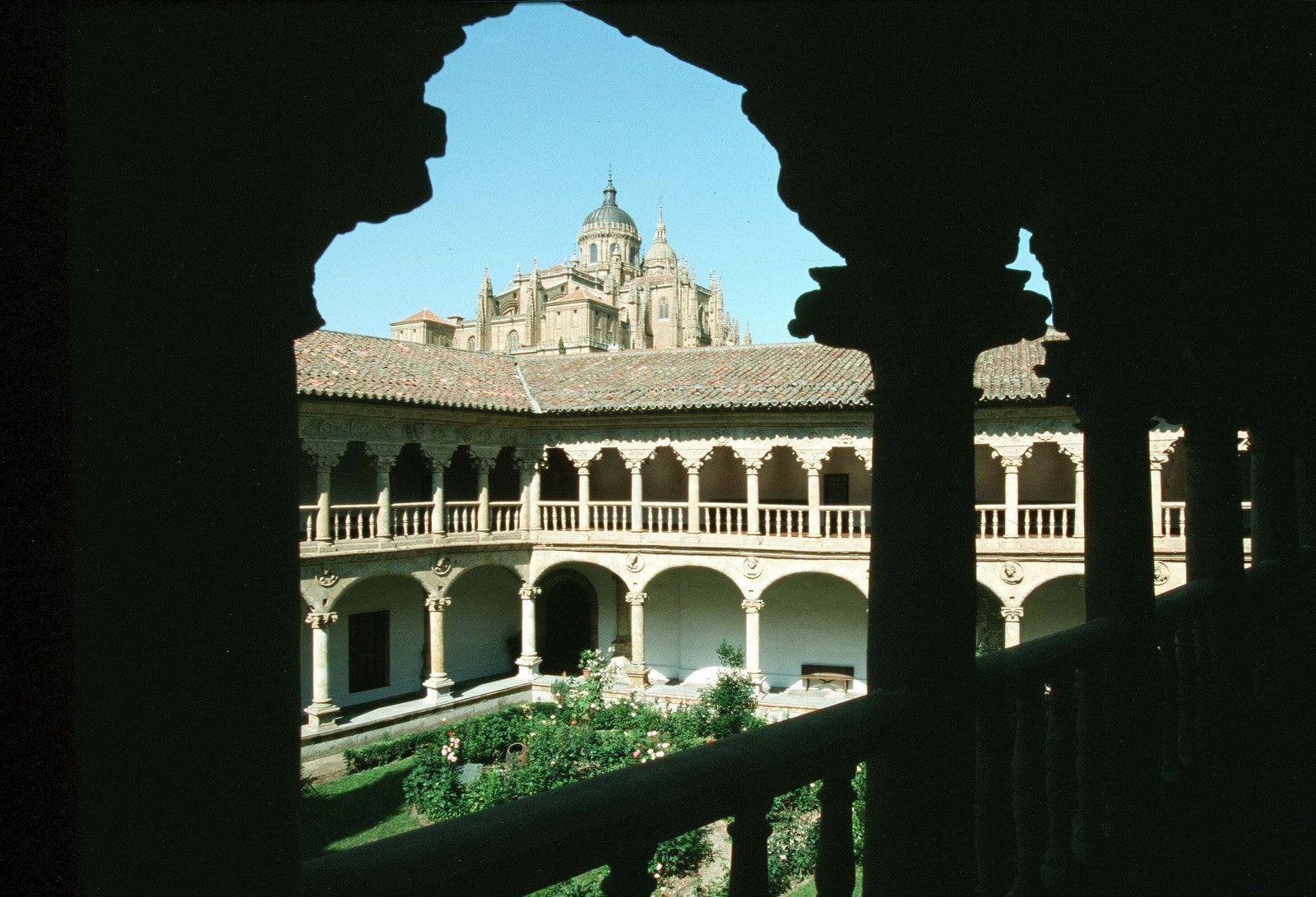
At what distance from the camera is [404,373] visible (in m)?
18.3

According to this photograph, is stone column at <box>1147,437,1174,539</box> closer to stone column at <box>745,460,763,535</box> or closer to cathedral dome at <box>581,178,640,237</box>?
stone column at <box>745,460,763,535</box>

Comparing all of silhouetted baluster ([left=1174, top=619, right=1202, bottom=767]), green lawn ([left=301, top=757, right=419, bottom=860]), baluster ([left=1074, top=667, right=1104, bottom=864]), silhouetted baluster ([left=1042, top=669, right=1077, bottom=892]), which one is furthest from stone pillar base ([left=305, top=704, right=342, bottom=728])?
silhouetted baluster ([left=1042, top=669, right=1077, bottom=892])

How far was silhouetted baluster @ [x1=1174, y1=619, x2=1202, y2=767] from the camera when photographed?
473 cm

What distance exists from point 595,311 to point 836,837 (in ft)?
173

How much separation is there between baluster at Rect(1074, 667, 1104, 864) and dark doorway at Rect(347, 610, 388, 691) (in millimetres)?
17306

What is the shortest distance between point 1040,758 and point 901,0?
2501mm

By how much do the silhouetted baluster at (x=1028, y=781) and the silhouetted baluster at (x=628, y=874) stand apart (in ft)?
5.93

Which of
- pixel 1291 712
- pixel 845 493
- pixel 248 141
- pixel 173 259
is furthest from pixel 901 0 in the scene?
pixel 845 493

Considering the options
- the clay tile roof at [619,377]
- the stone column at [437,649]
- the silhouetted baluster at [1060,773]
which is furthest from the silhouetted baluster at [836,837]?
the stone column at [437,649]

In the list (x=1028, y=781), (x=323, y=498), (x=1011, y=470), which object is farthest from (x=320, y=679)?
(x=1028, y=781)

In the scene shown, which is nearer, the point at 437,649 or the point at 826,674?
the point at 437,649

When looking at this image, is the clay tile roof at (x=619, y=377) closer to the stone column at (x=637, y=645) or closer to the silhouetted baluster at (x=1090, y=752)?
the stone column at (x=637, y=645)

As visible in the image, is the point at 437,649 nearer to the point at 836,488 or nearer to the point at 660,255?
the point at 836,488

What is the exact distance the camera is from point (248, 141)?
132cm
